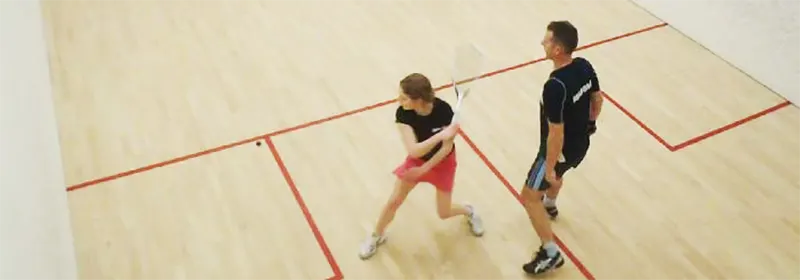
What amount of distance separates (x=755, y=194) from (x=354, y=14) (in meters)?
2.63

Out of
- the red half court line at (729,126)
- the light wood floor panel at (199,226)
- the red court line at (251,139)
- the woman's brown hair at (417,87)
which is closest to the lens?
the woman's brown hair at (417,87)

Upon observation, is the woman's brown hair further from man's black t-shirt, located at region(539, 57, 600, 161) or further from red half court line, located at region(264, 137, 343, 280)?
red half court line, located at region(264, 137, 343, 280)

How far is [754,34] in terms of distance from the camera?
13.7 feet

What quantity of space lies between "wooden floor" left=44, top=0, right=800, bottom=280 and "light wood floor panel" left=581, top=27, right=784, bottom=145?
0.01 m

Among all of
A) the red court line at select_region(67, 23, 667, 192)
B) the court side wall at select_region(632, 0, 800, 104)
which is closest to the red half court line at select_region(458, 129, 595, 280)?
the red court line at select_region(67, 23, 667, 192)

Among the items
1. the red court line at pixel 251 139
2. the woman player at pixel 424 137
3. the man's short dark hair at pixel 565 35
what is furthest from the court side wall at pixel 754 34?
the woman player at pixel 424 137

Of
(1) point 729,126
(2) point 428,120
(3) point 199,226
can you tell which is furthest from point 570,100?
(1) point 729,126

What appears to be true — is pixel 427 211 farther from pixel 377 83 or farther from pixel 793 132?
pixel 793 132

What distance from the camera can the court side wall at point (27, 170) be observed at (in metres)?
2.22

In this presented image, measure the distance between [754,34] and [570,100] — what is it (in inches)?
85.9

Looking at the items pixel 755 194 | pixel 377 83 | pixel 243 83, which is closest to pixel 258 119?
pixel 243 83

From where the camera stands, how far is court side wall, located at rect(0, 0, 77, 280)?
2225 millimetres

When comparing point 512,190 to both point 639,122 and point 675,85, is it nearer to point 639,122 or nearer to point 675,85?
point 639,122

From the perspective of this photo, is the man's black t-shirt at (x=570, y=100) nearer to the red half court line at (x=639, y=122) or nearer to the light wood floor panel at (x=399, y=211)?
the light wood floor panel at (x=399, y=211)
